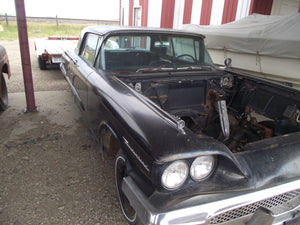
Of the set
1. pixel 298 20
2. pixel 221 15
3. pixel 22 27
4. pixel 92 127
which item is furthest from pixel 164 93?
pixel 221 15

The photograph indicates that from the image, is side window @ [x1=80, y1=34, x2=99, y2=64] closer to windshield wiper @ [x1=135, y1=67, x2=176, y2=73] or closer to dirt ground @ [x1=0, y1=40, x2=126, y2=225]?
windshield wiper @ [x1=135, y1=67, x2=176, y2=73]

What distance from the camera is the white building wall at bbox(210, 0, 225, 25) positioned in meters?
7.43

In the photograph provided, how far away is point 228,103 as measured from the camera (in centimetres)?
324

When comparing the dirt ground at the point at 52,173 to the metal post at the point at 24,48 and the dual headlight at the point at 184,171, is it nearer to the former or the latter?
the metal post at the point at 24,48

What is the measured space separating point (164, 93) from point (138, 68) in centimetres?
47

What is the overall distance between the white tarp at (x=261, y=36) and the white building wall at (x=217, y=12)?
1729 millimetres

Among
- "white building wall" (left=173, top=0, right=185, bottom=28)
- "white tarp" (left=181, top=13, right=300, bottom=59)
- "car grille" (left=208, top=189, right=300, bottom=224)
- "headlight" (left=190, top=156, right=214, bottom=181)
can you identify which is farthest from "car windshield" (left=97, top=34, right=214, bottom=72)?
"white building wall" (left=173, top=0, right=185, bottom=28)

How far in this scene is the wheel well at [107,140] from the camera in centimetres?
216

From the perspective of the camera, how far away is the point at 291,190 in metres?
1.58

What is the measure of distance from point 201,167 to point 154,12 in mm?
9860

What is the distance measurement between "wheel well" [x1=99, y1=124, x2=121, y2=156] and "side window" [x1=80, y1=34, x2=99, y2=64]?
1.10 m

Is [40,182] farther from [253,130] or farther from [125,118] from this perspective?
[253,130]

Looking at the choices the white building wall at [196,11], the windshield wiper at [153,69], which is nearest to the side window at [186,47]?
the windshield wiper at [153,69]

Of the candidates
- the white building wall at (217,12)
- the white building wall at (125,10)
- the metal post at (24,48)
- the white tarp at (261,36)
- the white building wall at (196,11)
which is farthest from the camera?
the white building wall at (125,10)
